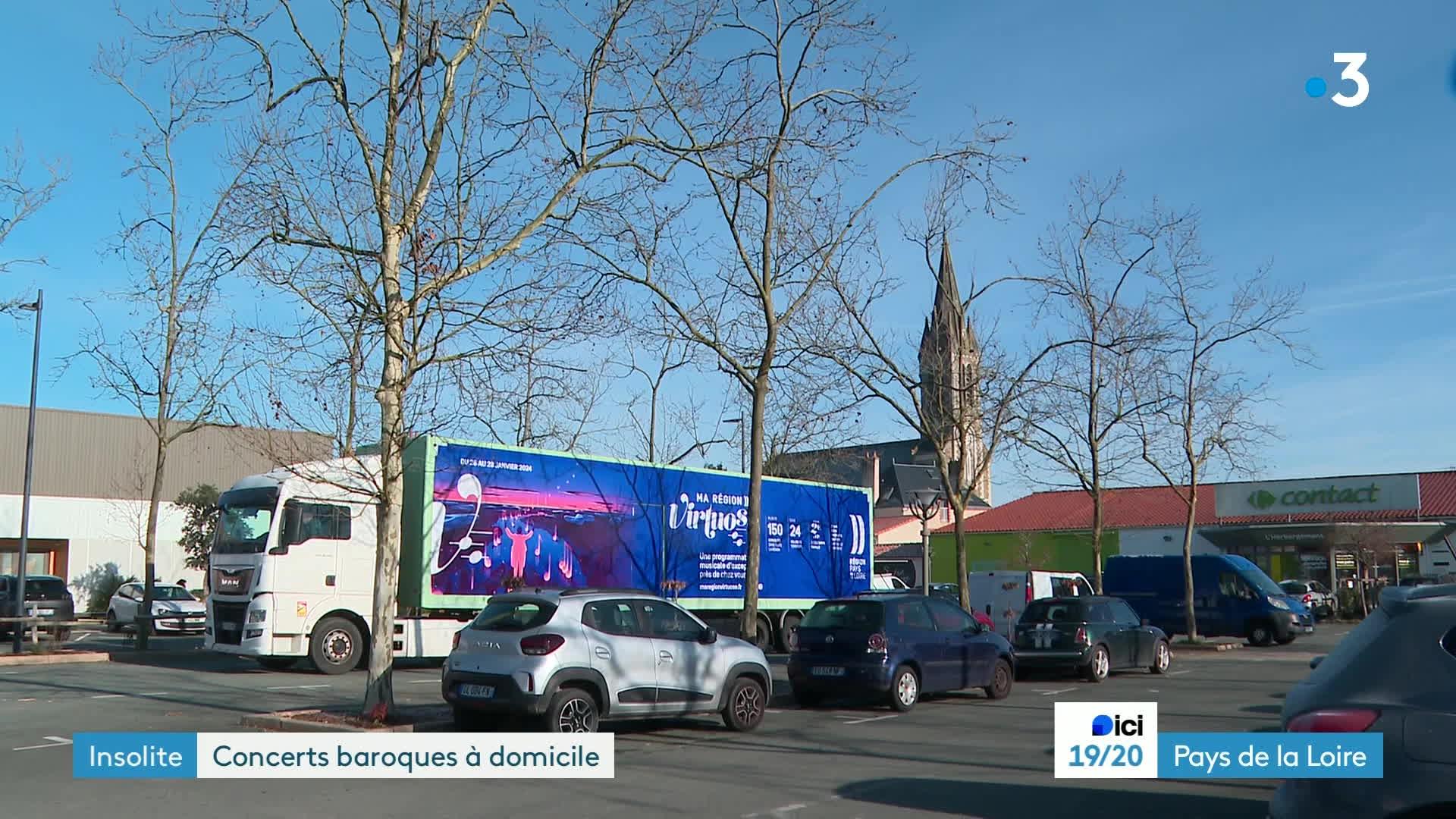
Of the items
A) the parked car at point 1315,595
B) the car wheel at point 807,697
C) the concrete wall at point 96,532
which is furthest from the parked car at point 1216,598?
the concrete wall at point 96,532

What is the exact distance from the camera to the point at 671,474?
25.5 metres

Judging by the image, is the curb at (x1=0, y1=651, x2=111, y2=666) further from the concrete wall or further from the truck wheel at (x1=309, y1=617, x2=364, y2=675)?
the concrete wall

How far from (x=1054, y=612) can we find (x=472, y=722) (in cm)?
1190

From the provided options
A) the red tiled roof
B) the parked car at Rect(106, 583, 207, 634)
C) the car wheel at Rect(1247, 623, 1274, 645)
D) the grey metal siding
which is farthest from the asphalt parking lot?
the grey metal siding

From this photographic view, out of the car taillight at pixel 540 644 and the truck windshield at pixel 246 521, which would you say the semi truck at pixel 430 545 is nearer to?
the truck windshield at pixel 246 521

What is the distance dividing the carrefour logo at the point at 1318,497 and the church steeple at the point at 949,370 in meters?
34.5

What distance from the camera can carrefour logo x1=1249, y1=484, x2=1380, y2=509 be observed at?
5209cm

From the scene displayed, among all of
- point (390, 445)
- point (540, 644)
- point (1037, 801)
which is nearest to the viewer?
point (1037, 801)

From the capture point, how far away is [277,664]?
23609 millimetres

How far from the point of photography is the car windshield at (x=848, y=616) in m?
16.4

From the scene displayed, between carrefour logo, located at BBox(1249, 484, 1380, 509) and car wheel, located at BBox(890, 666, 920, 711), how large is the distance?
43530 millimetres

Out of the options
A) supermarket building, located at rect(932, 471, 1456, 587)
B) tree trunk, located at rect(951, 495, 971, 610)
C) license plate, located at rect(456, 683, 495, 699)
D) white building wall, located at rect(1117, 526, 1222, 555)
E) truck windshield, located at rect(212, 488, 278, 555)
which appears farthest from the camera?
white building wall, located at rect(1117, 526, 1222, 555)

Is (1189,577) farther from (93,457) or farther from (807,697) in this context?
(93,457)
